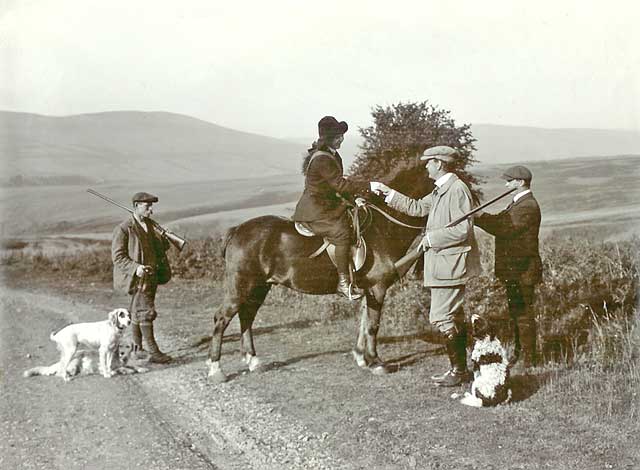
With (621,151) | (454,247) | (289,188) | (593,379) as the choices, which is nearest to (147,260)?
(289,188)

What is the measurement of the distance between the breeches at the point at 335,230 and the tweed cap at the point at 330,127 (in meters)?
0.68

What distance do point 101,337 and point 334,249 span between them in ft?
6.60

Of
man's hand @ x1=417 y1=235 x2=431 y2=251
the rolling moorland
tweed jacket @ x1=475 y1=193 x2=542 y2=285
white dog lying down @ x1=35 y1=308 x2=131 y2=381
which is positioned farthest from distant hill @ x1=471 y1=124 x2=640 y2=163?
white dog lying down @ x1=35 y1=308 x2=131 y2=381

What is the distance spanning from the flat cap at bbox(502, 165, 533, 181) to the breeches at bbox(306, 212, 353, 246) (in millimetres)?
1397

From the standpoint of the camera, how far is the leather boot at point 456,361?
15.6 ft

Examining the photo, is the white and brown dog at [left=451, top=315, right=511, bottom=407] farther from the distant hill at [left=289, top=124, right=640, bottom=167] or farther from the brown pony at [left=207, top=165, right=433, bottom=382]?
the distant hill at [left=289, top=124, right=640, bottom=167]

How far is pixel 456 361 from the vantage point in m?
4.77

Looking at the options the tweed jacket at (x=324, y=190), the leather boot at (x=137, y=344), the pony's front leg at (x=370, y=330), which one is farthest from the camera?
the leather boot at (x=137, y=344)

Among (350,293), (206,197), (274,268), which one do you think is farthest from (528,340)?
(206,197)

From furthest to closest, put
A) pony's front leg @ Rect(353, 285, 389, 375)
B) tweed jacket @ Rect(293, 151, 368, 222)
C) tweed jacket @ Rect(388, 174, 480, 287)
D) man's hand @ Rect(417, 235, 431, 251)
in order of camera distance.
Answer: pony's front leg @ Rect(353, 285, 389, 375) < tweed jacket @ Rect(293, 151, 368, 222) < man's hand @ Rect(417, 235, 431, 251) < tweed jacket @ Rect(388, 174, 480, 287)

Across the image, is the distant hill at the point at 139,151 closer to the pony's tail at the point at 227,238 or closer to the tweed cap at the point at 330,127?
the tweed cap at the point at 330,127

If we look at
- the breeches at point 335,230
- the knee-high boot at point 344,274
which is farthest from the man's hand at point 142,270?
the knee-high boot at point 344,274

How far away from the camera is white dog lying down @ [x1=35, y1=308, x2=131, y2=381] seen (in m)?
4.86

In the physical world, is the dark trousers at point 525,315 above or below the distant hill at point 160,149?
below
